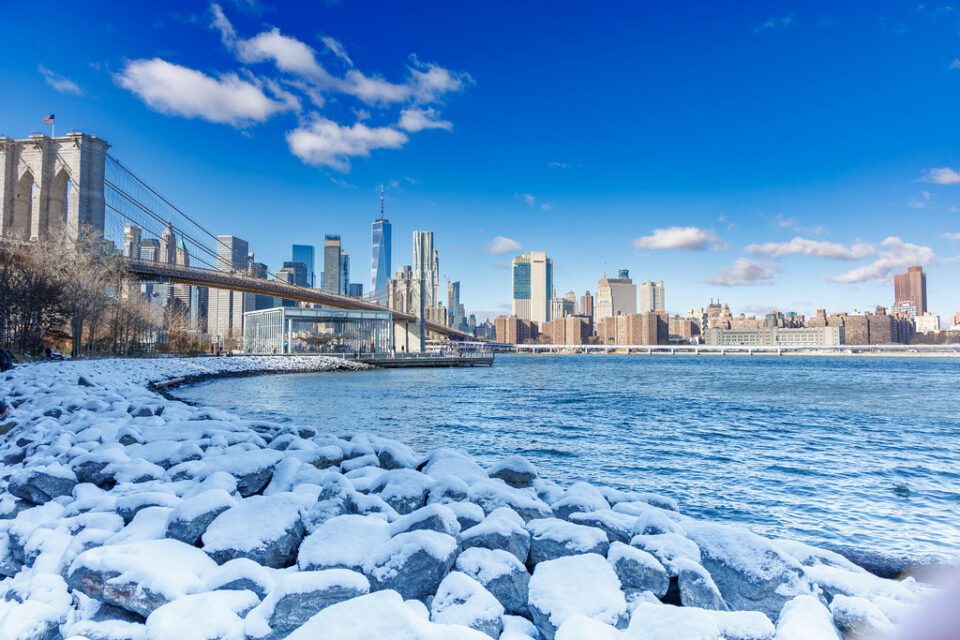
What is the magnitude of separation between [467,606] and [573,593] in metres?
0.44

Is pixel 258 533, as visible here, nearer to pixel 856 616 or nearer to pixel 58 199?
pixel 856 616

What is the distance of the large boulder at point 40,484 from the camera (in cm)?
362

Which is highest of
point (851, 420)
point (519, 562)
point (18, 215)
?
point (18, 215)

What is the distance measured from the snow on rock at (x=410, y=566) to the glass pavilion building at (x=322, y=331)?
5060 centimetres

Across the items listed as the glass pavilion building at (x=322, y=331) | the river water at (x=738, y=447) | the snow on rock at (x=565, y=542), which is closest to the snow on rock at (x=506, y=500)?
the snow on rock at (x=565, y=542)

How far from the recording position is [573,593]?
237 centimetres

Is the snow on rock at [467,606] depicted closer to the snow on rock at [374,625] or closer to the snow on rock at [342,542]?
the snow on rock at [374,625]

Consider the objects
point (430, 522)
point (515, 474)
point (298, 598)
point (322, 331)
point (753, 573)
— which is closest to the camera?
point (298, 598)

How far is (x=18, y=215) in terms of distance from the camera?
33.1m

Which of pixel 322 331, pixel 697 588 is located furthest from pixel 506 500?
pixel 322 331

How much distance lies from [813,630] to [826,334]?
129 m

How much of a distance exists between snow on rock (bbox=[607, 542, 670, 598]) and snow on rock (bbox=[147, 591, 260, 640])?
1516mm

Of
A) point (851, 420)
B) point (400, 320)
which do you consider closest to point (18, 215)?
point (400, 320)

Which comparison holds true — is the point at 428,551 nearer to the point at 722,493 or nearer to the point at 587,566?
the point at 587,566
